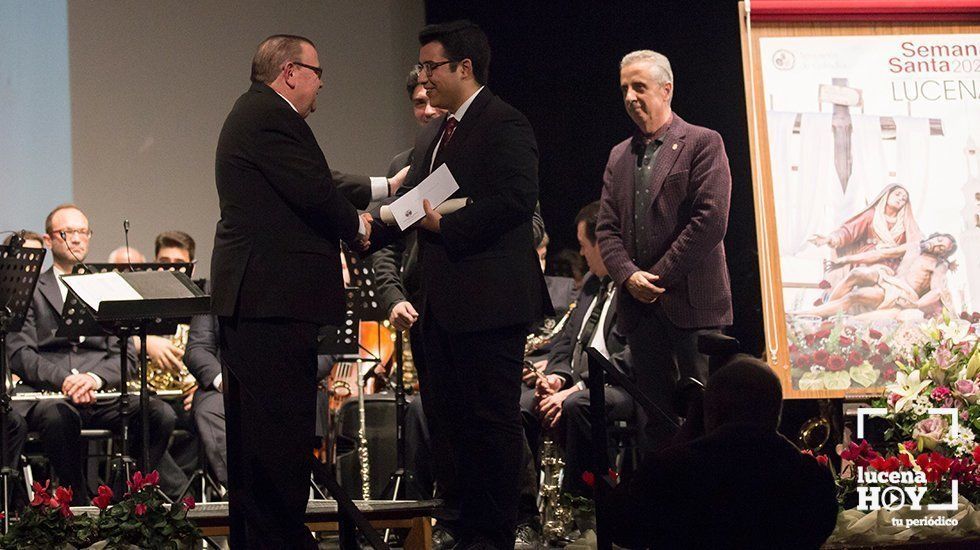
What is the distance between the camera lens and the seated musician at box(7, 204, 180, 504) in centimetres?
546

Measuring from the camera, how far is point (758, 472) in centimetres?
213

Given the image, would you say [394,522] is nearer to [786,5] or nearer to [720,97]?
[786,5]

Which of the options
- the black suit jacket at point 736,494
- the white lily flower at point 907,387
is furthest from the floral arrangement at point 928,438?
the black suit jacket at point 736,494

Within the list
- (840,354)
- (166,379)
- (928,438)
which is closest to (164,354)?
(166,379)

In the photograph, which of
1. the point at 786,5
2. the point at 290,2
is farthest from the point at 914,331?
the point at 290,2

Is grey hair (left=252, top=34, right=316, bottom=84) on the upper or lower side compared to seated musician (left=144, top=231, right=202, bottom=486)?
upper

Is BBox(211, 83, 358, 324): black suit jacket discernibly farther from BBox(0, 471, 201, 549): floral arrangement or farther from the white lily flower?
the white lily flower

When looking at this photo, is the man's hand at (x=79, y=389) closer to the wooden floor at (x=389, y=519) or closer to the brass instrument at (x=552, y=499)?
the wooden floor at (x=389, y=519)

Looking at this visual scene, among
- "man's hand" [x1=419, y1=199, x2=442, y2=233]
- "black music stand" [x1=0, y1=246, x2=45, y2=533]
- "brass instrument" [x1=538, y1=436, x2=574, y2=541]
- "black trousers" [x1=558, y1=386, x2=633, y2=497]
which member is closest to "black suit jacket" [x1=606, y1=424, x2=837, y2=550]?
"man's hand" [x1=419, y1=199, x2=442, y2=233]

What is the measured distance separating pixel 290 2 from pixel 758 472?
620cm

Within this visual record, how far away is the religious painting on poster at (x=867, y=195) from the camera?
4363mm

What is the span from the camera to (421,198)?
327 cm

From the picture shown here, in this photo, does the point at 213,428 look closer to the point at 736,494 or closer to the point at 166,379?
the point at 166,379

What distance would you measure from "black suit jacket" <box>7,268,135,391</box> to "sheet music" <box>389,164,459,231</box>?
9.75 ft
